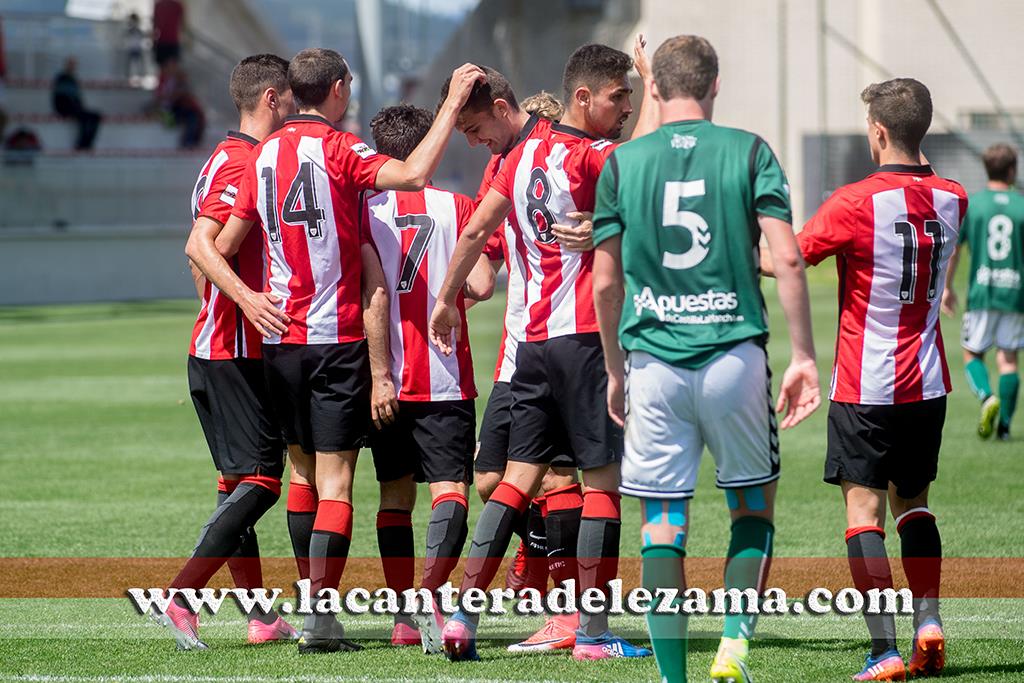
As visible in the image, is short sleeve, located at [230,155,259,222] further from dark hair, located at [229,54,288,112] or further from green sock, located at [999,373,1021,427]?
green sock, located at [999,373,1021,427]

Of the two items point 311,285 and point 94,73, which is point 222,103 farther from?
point 311,285

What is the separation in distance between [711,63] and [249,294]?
203cm

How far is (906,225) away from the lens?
494 cm

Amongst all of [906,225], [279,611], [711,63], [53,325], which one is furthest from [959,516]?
[53,325]

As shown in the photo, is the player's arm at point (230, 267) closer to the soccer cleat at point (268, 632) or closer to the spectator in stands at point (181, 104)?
the soccer cleat at point (268, 632)

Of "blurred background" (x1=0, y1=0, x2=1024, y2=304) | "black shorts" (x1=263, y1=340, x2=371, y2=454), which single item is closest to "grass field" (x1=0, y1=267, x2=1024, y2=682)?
"black shorts" (x1=263, y1=340, x2=371, y2=454)

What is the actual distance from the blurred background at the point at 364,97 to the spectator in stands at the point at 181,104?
0.06m

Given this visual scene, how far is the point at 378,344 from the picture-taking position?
17.3 ft

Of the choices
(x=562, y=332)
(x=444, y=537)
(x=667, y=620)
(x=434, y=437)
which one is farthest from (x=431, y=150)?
(x=667, y=620)

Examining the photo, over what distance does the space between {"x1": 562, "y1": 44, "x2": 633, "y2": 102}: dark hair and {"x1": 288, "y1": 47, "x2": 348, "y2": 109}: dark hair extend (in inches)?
34.9

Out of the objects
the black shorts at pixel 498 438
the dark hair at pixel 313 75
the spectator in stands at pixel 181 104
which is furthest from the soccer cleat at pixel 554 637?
the spectator in stands at pixel 181 104

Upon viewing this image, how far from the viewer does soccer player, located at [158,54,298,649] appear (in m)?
5.41

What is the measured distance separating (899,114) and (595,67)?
112cm

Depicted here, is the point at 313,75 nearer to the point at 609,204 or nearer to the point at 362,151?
the point at 362,151
